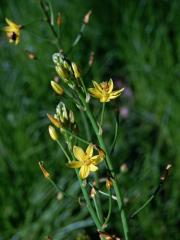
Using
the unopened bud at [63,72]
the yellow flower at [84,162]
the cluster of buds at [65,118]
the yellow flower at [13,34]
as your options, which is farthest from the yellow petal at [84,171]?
the yellow flower at [13,34]

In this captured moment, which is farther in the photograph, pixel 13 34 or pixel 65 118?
pixel 13 34

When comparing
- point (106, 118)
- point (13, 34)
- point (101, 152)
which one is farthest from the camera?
point (106, 118)

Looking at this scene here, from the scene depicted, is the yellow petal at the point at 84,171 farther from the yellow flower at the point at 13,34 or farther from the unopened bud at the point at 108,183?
the yellow flower at the point at 13,34

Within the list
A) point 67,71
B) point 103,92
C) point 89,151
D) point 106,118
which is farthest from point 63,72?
point 106,118

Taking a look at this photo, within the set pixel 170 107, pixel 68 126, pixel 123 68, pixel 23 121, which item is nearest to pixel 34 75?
pixel 23 121

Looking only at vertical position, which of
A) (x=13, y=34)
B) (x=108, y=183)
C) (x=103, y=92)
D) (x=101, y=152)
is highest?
(x=13, y=34)

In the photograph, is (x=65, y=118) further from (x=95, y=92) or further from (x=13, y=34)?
Result: (x=13, y=34)

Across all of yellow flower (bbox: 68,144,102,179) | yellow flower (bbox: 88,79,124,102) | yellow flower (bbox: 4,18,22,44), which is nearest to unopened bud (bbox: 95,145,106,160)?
yellow flower (bbox: 68,144,102,179)

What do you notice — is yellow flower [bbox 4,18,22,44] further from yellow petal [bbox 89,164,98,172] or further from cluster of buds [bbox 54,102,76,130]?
yellow petal [bbox 89,164,98,172]

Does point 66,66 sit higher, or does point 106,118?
point 66,66
